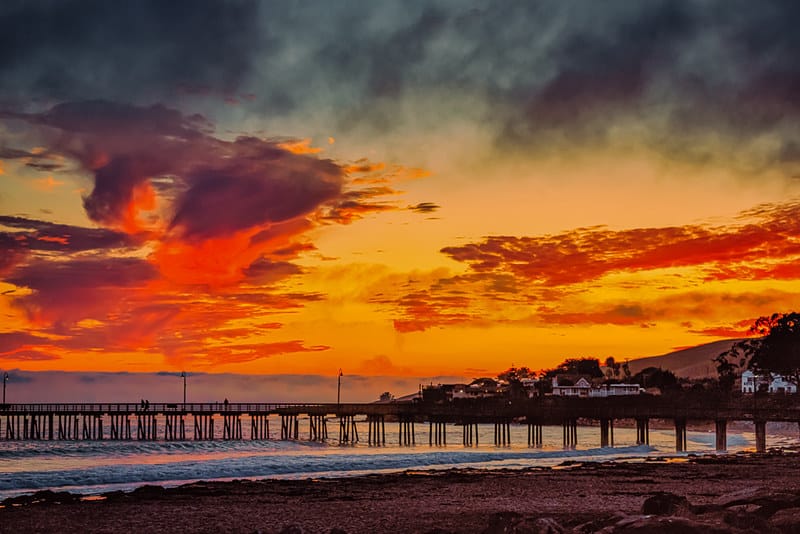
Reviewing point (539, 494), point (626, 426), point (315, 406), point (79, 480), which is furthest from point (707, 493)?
point (626, 426)

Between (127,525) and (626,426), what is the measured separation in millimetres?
183325

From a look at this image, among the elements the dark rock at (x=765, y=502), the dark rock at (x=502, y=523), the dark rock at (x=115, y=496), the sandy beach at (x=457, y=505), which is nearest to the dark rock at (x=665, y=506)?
the sandy beach at (x=457, y=505)

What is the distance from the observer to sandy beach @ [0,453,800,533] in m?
20.4

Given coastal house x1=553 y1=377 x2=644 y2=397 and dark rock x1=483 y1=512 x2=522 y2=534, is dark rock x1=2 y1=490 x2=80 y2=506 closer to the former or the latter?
dark rock x1=483 y1=512 x2=522 y2=534

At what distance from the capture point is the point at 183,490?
121ft

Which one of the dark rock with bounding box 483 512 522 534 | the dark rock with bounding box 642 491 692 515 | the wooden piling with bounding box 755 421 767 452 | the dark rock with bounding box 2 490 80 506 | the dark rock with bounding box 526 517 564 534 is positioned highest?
the dark rock with bounding box 642 491 692 515

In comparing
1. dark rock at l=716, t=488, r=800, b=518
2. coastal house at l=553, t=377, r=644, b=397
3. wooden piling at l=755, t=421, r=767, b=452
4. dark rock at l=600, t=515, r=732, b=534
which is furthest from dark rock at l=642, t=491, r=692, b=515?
coastal house at l=553, t=377, r=644, b=397

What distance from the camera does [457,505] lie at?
31.5m

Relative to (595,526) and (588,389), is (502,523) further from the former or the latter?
(588,389)

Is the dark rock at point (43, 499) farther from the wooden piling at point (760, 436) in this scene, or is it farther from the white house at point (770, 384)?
the white house at point (770, 384)

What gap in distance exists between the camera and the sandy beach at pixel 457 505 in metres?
20.4

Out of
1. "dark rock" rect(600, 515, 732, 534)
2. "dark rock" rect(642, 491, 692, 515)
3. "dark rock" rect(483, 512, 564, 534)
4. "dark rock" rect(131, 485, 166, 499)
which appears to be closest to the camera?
"dark rock" rect(600, 515, 732, 534)

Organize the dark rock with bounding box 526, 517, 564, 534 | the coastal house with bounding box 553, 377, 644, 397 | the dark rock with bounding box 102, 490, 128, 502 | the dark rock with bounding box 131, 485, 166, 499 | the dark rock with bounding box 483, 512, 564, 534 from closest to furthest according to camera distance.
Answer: the dark rock with bounding box 526, 517, 564, 534
the dark rock with bounding box 483, 512, 564, 534
the dark rock with bounding box 102, 490, 128, 502
the dark rock with bounding box 131, 485, 166, 499
the coastal house with bounding box 553, 377, 644, 397

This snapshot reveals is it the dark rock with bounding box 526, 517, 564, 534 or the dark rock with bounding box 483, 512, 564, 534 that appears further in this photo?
the dark rock with bounding box 483, 512, 564, 534
